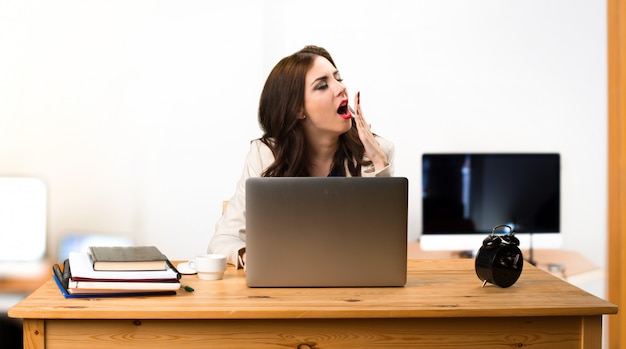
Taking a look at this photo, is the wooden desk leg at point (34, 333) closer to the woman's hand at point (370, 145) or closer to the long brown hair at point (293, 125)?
the woman's hand at point (370, 145)

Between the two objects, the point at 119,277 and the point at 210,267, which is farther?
the point at 210,267

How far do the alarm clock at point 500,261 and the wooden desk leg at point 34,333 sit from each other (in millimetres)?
975

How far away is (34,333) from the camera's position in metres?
1.45

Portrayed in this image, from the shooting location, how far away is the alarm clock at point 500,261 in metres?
1.65

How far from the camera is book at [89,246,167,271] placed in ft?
5.23

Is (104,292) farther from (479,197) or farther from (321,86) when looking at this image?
(479,197)

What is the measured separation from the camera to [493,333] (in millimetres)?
1511

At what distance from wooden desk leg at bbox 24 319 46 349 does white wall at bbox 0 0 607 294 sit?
2.25 metres

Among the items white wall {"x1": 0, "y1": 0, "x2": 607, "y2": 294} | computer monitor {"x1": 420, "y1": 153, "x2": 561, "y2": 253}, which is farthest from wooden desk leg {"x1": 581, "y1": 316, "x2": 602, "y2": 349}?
white wall {"x1": 0, "y1": 0, "x2": 607, "y2": 294}

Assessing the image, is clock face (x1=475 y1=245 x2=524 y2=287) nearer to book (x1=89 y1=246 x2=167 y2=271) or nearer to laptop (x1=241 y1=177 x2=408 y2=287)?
laptop (x1=241 y1=177 x2=408 y2=287)

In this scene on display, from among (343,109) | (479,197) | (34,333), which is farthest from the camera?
(479,197)

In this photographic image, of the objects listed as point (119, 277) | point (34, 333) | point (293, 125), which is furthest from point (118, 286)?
point (293, 125)

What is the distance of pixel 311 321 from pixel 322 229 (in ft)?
0.74

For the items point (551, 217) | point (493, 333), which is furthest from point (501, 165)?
point (493, 333)
